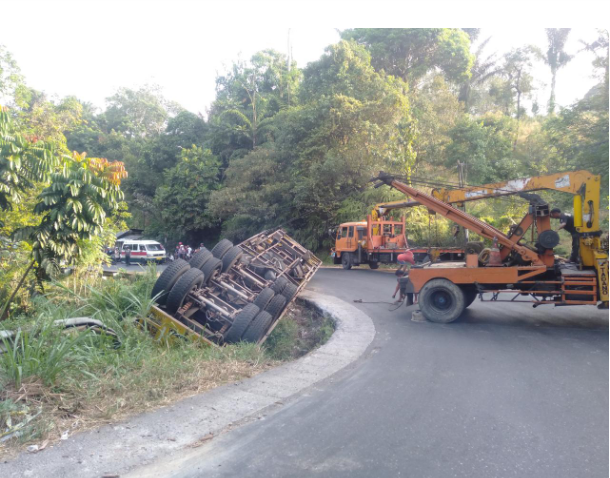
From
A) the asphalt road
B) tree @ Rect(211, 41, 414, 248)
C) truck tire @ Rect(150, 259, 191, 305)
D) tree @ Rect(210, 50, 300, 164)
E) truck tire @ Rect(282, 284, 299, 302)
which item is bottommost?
the asphalt road

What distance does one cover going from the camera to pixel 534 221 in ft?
32.8

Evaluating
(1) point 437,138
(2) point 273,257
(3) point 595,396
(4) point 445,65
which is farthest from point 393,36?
(3) point 595,396

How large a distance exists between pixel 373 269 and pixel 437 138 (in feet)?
34.6

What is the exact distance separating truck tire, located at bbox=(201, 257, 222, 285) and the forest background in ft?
24.2

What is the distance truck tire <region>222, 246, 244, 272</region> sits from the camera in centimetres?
1090

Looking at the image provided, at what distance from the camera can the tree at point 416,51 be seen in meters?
31.9

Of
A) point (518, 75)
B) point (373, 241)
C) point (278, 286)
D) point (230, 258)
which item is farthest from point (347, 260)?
point (518, 75)

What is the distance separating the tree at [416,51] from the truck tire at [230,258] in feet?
84.7

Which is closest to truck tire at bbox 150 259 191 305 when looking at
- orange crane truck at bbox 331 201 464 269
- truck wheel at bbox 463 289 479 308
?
truck wheel at bbox 463 289 479 308

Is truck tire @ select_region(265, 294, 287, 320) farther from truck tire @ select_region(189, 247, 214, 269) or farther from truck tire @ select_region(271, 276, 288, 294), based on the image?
truck tire @ select_region(189, 247, 214, 269)

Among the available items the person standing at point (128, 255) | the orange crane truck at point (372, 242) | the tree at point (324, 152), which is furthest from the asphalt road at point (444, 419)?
the person standing at point (128, 255)

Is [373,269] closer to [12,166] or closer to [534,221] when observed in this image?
[534,221]

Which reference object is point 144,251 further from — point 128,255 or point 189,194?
point 189,194

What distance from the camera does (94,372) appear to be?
5645 mm
